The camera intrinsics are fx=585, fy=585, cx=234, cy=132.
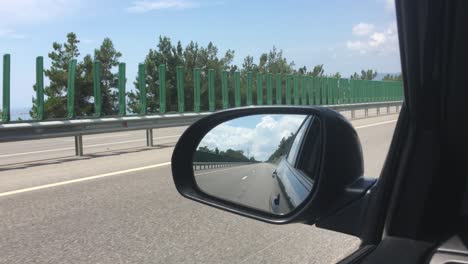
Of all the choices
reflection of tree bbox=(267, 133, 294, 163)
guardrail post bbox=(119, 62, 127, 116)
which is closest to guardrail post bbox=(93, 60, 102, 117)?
guardrail post bbox=(119, 62, 127, 116)

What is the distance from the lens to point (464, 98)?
5.35 ft

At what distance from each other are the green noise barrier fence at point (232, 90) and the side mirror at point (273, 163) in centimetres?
952

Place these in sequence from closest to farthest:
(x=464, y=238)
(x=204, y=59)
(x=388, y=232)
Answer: (x=464, y=238) < (x=388, y=232) < (x=204, y=59)

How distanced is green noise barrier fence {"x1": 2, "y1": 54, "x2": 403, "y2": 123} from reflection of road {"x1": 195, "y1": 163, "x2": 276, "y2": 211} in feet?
31.2

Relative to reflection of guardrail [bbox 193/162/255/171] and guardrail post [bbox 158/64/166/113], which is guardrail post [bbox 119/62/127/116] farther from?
reflection of guardrail [bbox 193/162/255/171]

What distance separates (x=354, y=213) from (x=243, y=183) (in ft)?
1.60

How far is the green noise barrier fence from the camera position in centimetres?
1471

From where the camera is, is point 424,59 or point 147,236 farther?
point 147,236

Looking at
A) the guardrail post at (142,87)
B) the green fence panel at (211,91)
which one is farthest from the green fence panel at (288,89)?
the guardrail post at (142,87)

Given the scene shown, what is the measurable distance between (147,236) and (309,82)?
24380 mm

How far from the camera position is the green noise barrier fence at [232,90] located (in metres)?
14.7

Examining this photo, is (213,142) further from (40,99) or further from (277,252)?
(40,99)

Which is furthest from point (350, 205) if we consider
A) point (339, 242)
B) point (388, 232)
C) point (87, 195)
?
point (87, 195)

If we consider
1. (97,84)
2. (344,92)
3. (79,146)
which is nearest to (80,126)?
(79,146)
